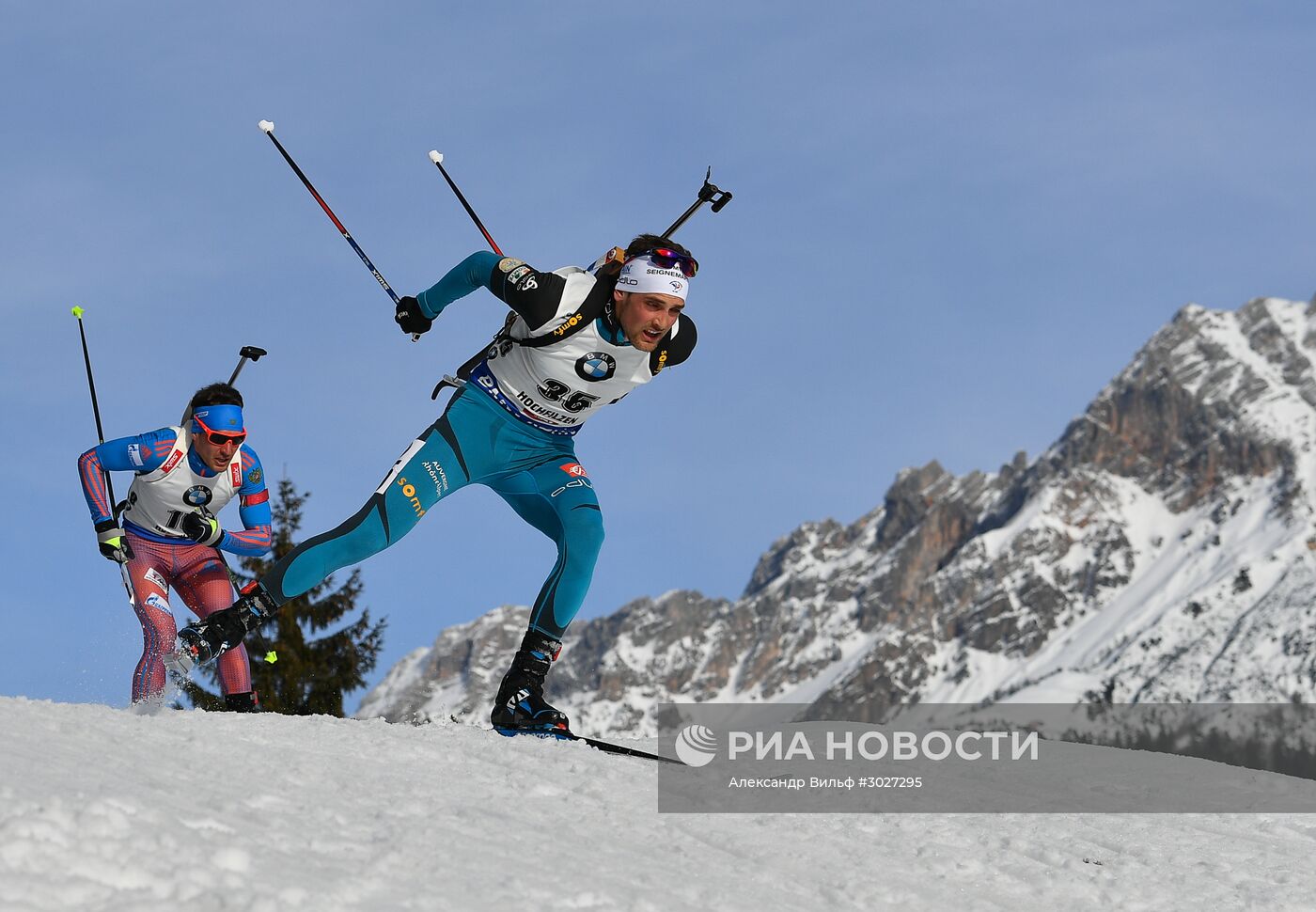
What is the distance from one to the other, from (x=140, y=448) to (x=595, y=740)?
131 inches

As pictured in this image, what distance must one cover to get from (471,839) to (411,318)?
3.86m

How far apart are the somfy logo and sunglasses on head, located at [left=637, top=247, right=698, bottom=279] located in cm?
237

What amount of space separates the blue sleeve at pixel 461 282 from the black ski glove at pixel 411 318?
0.12 ft

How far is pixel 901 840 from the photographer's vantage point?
559 centimetres

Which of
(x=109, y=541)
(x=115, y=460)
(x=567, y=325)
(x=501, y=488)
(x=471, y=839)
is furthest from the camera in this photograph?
(x=115, y=460)

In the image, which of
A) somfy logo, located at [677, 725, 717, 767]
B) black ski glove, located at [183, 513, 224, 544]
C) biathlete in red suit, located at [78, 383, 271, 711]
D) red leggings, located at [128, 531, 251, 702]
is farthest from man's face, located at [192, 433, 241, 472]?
somfy logo, located at [677, 725, 717, 767]

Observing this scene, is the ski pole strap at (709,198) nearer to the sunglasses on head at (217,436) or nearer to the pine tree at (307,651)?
the sunglasses on head at (217,436)

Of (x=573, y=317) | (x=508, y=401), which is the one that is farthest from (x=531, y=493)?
(x=573, y=317)

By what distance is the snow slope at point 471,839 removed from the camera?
3.64 metres

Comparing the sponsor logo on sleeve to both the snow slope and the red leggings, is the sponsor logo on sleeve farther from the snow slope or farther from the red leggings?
the snow slope

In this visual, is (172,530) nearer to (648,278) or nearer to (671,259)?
(648,278)

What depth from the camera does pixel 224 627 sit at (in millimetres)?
6695

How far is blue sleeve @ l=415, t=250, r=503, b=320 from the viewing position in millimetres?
7367

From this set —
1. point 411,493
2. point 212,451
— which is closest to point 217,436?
point 212,451
